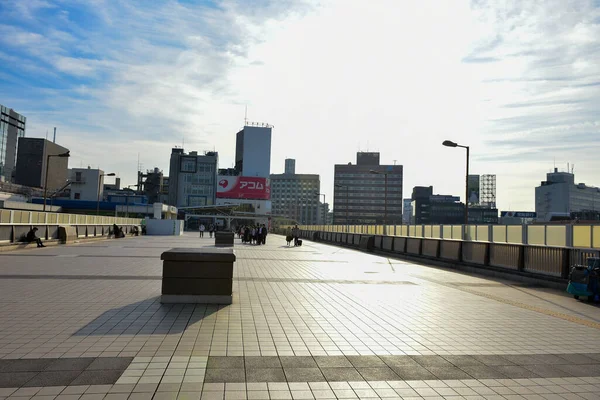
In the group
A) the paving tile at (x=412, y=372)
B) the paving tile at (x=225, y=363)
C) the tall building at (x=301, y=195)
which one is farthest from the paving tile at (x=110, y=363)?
the tall building at (x=301, y=195)

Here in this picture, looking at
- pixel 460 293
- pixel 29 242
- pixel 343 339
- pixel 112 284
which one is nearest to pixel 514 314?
pixel 460 293

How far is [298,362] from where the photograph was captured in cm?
578

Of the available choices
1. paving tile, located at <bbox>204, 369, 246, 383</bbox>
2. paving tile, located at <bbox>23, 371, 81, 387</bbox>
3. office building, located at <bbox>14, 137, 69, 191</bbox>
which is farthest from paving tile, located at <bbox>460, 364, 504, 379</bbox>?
office building, located at <bbox>14, 137, 69, 191</bbox>

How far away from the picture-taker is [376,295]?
1158cm

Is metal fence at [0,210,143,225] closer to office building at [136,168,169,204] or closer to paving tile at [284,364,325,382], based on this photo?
paving tile at [284,364,325,382]

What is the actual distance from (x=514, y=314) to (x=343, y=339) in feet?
14.4

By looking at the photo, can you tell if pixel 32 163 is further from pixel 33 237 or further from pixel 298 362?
pixel 298 362

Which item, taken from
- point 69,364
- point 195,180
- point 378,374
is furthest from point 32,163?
point 378,374

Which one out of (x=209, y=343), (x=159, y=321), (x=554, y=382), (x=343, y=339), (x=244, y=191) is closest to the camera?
(x=554, y=382)

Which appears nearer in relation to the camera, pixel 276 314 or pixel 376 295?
pixel 276 314

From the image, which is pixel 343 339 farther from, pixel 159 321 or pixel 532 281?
pixel 532 281

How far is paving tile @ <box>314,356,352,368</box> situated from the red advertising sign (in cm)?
11920

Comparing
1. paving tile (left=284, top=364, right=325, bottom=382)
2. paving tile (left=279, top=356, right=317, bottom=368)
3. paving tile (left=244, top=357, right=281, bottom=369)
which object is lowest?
paving tile (left=244, top=357, right=281, bottom=369)

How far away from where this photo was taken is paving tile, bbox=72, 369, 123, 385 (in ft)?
15.9
